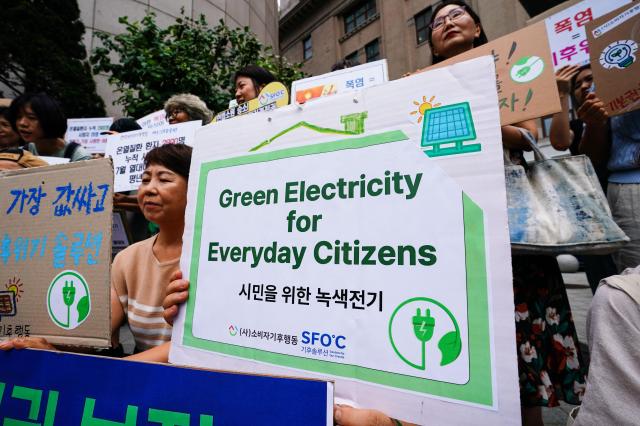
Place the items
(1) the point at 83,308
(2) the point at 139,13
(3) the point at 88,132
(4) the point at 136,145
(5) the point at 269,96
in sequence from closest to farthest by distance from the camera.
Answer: (1) the point at 83,308
(5) the point at 269,96
(4) the point at 136,145
(3) the point at 88,132
(2) the point at 139,13

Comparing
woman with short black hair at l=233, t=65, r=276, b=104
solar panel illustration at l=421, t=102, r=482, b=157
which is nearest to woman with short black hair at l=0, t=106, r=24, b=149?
woman with short black hair at l=233, t=65, r=276, b=104

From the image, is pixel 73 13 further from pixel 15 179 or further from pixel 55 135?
pixel 15 179

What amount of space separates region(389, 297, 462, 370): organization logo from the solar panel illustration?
340 millimetres

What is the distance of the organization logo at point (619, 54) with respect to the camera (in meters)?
1.50

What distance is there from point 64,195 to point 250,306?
0.82m

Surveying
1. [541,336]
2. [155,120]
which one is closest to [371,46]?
[155,120]

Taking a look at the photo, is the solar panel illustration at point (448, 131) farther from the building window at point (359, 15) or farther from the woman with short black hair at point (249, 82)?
the building window at point (359, 15)

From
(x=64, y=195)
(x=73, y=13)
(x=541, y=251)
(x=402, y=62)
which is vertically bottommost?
(x=541, y=251)

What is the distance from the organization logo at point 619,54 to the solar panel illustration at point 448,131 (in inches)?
50.1

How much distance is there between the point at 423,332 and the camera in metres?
0.74

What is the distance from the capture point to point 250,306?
0.94 m

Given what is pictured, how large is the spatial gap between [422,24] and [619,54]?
1574 cm

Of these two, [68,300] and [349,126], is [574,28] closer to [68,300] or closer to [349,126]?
[349,126]

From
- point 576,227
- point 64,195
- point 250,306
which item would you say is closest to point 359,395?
point 250,306
